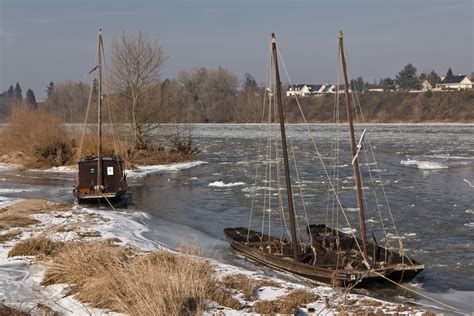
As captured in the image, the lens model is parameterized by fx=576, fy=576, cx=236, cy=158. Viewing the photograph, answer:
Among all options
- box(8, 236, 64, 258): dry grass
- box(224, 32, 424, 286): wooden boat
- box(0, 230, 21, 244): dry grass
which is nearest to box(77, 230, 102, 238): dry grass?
box(0, 230, 21, 244): dry grass

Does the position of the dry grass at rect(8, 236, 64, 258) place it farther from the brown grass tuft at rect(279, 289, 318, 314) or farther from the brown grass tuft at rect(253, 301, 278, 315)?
the brown grass tuft at rect(279, 289, 318, 314)

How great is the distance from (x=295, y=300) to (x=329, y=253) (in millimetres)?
4590

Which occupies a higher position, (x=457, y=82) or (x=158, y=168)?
(x=457, y=82)

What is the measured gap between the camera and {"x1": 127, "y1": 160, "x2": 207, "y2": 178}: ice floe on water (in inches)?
1513

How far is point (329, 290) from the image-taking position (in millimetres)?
11781

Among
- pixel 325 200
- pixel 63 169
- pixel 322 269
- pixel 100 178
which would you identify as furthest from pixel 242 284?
pixel 63 169

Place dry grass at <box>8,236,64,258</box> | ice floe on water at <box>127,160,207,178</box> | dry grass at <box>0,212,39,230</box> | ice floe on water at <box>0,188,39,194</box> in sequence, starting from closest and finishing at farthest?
dry grass at <box>8,236,64,258</box> < dry grass at <box>0,212,39,230</box> < ice floe on water at <box>0,188,39,194</box> < ice floe on water at <box>127,160,207,178</box>

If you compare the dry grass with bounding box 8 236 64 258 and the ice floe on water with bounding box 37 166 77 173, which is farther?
the ice floe on water with bounding box 37 166 77 173

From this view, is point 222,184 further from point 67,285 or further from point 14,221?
point 67,285

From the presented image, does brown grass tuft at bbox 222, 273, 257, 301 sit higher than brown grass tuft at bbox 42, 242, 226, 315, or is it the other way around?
brown grass tuft at bbox 42, 242, 226, 315

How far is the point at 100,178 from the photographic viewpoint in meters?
25.8

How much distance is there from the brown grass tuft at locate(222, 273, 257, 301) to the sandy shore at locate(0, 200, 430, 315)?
0.06m

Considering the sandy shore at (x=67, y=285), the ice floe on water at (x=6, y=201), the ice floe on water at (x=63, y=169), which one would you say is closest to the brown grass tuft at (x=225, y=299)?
the sandy shore at (x=67, y=285)

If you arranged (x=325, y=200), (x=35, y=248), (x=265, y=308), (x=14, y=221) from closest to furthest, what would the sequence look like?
(x=265, y=308), (x=35, y=248), (x=14, y=221), (x=325, y=200)
